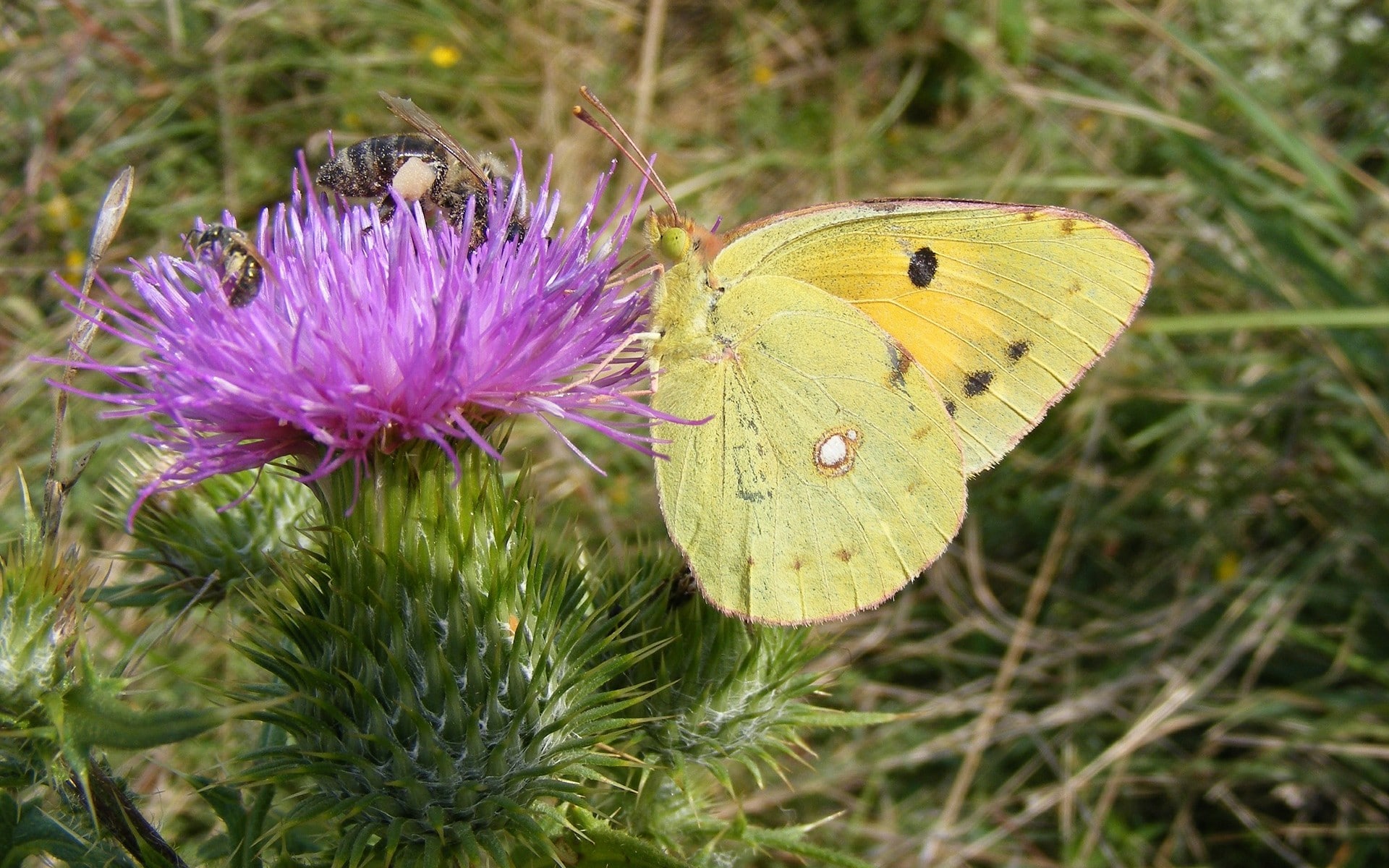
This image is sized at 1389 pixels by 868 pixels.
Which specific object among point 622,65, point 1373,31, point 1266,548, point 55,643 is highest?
point 1373,31

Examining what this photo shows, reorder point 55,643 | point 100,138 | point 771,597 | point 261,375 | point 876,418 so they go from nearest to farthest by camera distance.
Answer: point 55,643 < point 261,375 < point 771,597 < point 876,418 < point 100,138

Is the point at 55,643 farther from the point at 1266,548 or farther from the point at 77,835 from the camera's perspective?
the point at 1266,548

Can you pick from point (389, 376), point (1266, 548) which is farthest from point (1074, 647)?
point (389, 376)

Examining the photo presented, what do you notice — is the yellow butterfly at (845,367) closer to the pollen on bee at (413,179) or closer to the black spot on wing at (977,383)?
the black spot on wing at (977,383)

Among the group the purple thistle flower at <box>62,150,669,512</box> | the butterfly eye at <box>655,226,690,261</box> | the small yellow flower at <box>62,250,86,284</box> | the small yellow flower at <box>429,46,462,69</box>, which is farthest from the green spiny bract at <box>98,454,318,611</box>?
the small yellow flower at <box>429,46,462,69</box>

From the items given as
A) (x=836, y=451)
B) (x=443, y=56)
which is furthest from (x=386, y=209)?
(x=443, y=56)

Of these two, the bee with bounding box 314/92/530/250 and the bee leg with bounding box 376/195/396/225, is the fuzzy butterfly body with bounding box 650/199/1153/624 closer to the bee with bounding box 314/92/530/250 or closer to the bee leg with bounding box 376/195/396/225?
the bee with bounding box 314/92/530/250

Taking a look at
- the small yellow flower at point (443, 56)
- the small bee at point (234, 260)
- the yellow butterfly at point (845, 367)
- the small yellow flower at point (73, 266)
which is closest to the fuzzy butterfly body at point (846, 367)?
the yellow butterfly at point (845, 367)
